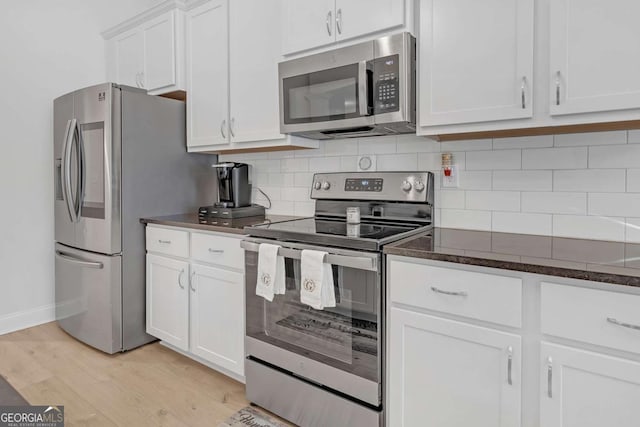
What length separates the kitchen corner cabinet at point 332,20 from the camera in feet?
5.89

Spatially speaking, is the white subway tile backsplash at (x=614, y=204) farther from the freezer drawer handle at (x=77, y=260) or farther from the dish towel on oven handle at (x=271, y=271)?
the freezer drawer handle at (x=77, y=260)

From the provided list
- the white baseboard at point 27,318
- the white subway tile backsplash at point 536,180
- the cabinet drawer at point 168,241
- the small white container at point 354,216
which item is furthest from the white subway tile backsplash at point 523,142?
the white baseboard at point 27,318

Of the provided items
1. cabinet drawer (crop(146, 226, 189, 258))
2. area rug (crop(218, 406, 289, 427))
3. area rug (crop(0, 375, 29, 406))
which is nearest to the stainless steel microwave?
cabinet drawer (crop(146, 226, 189, 258))

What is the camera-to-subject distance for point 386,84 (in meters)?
1.80

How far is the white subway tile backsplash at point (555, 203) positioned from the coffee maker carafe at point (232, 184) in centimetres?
170

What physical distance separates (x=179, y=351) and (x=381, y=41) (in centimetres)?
215

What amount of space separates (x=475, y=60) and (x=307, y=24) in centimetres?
90

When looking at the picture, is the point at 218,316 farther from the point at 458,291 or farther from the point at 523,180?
the point at 523,180

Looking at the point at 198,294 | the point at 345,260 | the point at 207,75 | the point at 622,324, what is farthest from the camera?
the point at 207,75

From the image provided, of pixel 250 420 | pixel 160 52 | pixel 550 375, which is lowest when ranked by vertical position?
pixel 250 420

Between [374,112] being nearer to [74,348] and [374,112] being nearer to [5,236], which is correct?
[74,348]

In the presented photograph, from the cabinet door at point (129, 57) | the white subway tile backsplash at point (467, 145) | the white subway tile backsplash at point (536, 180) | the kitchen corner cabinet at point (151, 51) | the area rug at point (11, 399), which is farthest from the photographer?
the cabinet door at point (129, 57)

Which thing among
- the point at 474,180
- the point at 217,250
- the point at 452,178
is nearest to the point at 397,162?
the point at 452,178

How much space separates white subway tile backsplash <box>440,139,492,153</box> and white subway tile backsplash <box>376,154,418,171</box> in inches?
6.6
